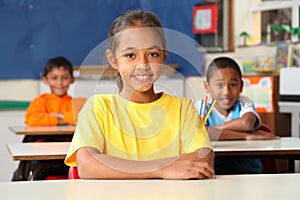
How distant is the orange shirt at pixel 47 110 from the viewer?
178 inches

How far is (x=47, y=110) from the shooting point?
477 centimetres

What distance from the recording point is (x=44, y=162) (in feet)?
9.80

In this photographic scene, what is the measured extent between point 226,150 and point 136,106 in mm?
660

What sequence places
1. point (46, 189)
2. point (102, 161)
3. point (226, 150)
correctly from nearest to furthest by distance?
1. point (46, 189)
2. point (102, 161)
3. point (226, 150)

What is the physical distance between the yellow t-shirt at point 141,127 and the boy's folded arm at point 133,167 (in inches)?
3.0

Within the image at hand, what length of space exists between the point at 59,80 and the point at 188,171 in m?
3.15

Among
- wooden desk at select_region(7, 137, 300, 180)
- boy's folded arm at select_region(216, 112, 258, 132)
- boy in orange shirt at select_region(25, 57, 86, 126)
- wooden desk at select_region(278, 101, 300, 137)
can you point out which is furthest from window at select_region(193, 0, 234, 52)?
wooden desk at select_region(7, 137, 300, 180)

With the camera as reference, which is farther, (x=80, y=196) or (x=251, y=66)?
(x=251, y=66)

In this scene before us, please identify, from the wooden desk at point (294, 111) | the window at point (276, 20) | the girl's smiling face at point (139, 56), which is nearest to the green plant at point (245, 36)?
the window at point (276, 20)

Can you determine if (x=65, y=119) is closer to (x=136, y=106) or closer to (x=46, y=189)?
(x=136, y=106)

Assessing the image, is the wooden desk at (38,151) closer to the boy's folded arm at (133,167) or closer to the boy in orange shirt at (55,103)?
the boy's folded arm at (133,167)

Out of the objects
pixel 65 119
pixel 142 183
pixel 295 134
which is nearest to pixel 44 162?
pixel 142 183

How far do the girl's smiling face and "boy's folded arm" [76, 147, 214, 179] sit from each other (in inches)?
8.9

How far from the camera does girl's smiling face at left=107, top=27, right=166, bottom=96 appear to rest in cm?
188
